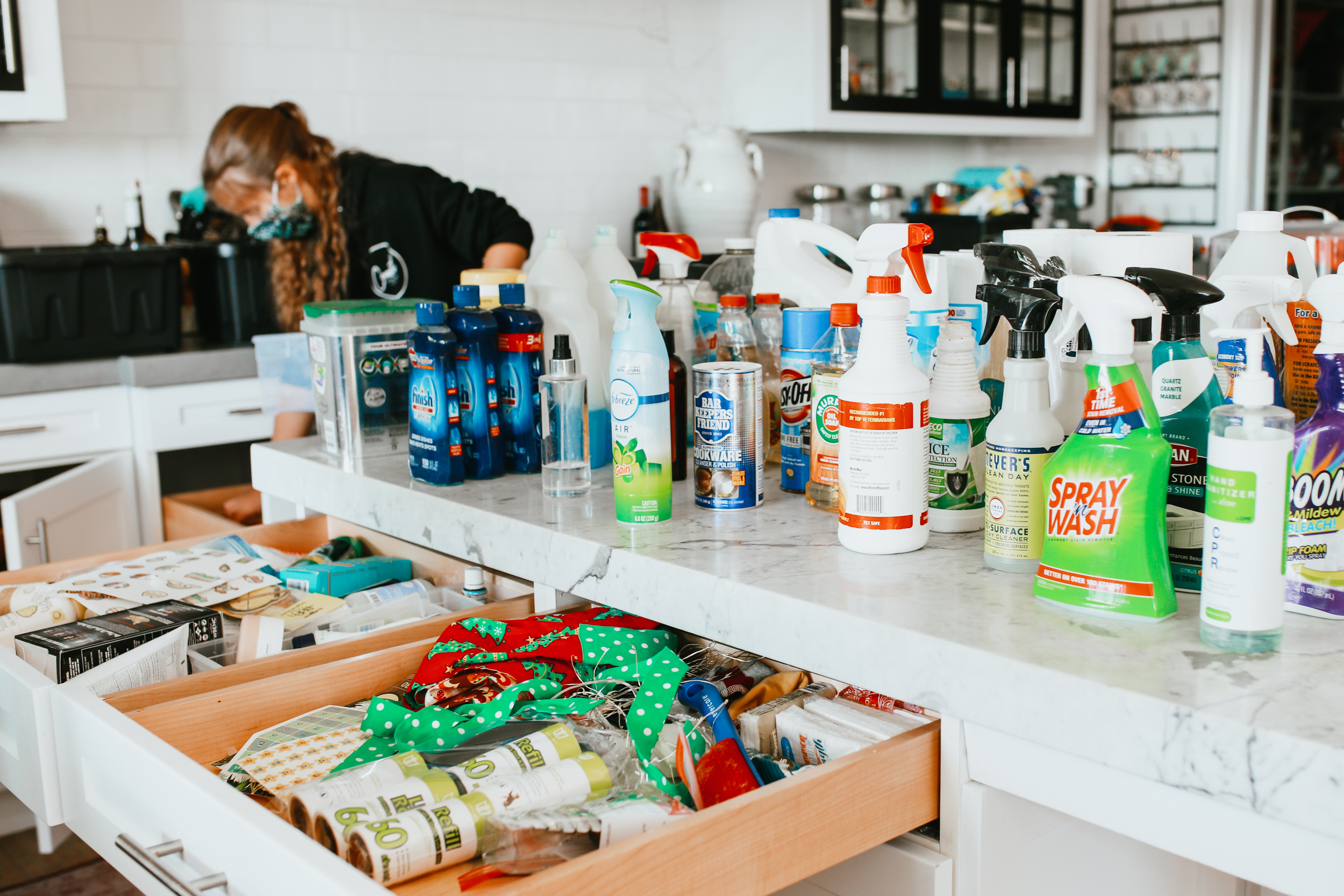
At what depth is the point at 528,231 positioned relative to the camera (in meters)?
3.24

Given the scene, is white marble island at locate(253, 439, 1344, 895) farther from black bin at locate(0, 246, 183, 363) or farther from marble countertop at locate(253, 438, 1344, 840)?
black bin at locate(0, 246, 183, 363)

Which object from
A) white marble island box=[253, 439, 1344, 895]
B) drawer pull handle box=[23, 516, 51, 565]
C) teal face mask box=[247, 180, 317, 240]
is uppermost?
teal face mask box=[247, 180, 317, 240]

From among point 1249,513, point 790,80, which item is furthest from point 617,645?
point 790,80

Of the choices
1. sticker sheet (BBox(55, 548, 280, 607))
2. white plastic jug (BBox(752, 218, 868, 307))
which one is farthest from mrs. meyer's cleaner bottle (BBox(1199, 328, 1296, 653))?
sticker sheet (BBox(55, 548, 280, 607))

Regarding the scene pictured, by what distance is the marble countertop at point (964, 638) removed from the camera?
746 mm

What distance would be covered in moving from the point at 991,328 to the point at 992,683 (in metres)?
0.41

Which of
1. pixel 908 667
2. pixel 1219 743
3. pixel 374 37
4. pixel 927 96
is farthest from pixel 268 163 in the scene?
pixel 1219 743

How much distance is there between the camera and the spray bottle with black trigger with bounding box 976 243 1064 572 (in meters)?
1.01

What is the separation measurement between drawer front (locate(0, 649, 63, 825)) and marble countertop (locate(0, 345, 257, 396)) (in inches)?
71.7

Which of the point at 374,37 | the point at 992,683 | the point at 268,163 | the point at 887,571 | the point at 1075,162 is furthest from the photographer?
the point at 1075,162

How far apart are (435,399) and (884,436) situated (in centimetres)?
65

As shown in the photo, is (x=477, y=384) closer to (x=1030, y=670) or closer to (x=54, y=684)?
(x=54, y=684)

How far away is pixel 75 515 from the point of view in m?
2.57

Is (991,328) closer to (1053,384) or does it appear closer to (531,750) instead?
(1053,384)
